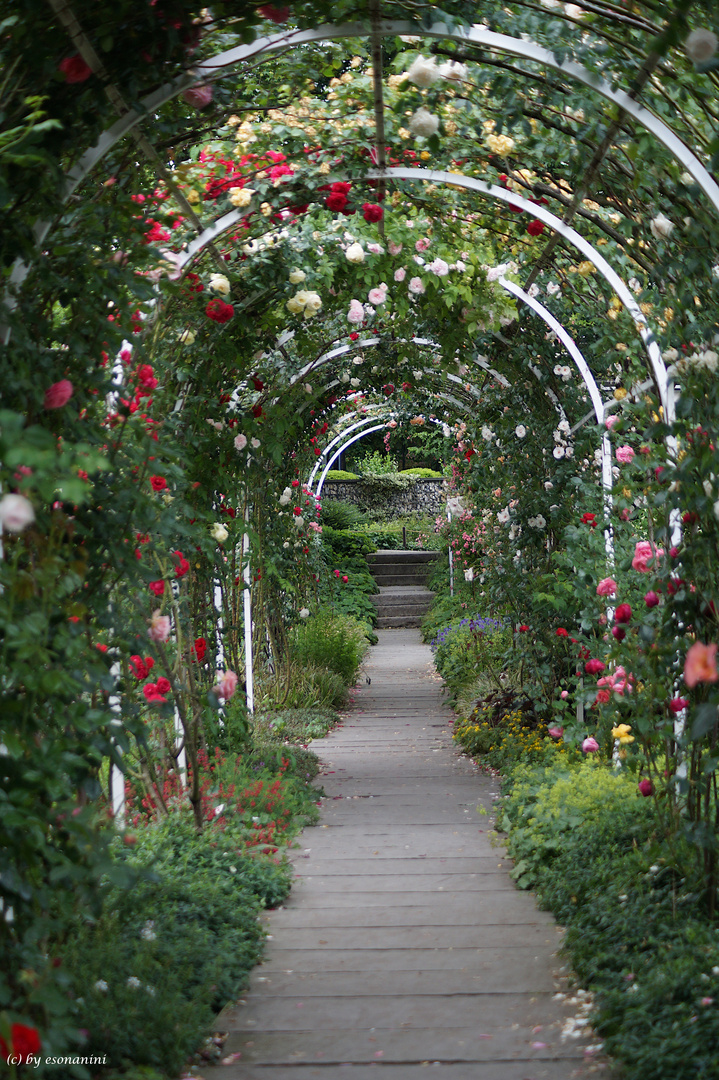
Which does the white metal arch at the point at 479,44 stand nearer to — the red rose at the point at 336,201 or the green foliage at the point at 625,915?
the red rose at the point at 336,201

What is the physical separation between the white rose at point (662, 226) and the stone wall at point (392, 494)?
16.1 m

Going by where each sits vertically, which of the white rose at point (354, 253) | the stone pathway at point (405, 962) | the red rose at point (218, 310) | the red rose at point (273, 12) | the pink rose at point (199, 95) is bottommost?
the stone pathway at point (405, 962)

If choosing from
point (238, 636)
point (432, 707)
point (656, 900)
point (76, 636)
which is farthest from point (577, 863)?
point (432, 707)

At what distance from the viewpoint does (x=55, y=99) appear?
2.09 m

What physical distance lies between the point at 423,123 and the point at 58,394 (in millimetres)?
1859

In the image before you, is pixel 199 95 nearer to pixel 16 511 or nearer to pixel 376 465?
pixel 16 511

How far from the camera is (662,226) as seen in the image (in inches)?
112

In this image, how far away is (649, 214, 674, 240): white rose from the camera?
285cm

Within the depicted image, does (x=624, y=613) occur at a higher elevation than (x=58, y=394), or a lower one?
lower

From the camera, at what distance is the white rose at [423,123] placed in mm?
3178

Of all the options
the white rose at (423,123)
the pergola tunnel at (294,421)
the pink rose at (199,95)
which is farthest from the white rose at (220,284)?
the pink rose at (199,95)

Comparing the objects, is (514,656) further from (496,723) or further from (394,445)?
(394,445)

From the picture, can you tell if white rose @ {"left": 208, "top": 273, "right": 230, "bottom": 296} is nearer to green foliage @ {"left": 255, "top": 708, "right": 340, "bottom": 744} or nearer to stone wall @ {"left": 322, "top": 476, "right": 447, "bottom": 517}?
green foliage @ {"left": 255, "top": 708, "right": 340, "bottom": 744}

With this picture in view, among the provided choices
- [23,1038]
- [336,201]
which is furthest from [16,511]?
[336,201]
